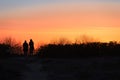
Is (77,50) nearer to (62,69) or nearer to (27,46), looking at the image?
(27,46)

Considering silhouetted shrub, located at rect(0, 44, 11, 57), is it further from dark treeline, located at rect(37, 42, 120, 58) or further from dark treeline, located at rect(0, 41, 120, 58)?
dark treeline, located at rect(37, 42, 120, 58)

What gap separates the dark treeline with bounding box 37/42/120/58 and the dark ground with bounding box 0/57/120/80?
2882 millimetres

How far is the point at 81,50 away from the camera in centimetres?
4319

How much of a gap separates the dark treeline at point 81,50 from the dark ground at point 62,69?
2.88 m

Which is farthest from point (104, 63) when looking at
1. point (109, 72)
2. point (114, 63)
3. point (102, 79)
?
point (102, 79)

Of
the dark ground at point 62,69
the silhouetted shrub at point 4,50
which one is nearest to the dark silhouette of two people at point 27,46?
the silhouetted shrub at point 4,50

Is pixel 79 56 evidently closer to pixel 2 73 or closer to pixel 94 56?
pixel 94 56

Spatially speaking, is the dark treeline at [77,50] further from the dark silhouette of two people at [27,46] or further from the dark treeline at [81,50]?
the dark silhouette of two people at [27,46]

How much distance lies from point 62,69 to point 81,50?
8.76 metres

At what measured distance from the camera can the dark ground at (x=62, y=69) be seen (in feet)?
103

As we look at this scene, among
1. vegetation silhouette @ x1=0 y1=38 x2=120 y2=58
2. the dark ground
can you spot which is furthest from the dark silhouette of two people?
the dark ground

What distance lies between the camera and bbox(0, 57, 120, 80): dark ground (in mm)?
31359

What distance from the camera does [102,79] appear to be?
30.4m

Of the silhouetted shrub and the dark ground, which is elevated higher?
the silhouetted shrub
